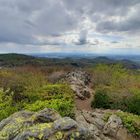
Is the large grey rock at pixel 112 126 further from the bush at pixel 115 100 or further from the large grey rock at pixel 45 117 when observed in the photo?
the bush at pixel 115 100

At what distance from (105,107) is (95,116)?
26.5 feet

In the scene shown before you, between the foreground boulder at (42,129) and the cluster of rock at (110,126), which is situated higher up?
the foreground boulder at (42,129)

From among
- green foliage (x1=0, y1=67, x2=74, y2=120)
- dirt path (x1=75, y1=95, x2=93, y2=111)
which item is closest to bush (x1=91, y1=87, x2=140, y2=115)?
dirt path (x1=75, y1=95, x2=93, y2=111)

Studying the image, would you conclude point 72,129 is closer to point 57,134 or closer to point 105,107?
point 57,134

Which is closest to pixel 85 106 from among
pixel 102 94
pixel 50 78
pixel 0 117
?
pixel 102 94

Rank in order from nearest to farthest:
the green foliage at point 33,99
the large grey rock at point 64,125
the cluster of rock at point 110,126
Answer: the large grey rock at point 64,125, the green foliage at point 33,99, the cluster of rock at point 110,126

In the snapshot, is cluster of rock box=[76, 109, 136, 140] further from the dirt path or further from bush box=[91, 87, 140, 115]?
the dirt path

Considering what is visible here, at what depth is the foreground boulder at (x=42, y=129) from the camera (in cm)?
743

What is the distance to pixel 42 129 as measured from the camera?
Result: 765 cm

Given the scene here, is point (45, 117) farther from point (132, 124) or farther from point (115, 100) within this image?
point (115, 100)

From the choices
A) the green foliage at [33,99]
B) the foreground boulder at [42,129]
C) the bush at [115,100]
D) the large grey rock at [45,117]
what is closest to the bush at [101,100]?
the bush at [115,100]

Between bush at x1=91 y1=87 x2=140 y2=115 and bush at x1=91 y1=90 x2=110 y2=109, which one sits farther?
bush at x1=91 y1=90 x2=110 y2=109

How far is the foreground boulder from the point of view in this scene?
743cm

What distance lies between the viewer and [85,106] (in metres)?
25.9
